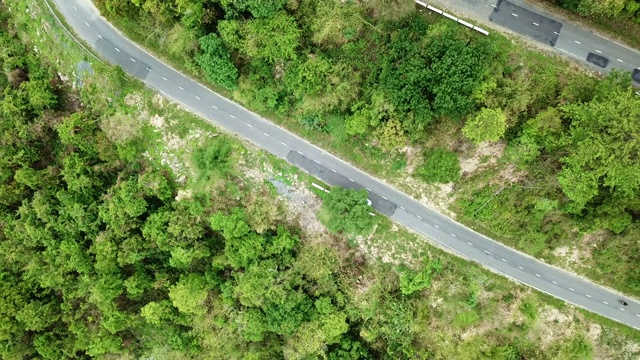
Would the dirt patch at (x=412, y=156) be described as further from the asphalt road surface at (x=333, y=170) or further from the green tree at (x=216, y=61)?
the green tree at (x=216, y=61)

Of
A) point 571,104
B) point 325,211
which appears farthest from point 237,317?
point 571,104

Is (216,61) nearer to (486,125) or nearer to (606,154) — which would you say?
(486,125)

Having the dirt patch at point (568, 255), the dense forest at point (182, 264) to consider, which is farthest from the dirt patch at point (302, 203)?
the dirt patch at point (568, 255)

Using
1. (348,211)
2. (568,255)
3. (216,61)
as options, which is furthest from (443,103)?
(216,61)

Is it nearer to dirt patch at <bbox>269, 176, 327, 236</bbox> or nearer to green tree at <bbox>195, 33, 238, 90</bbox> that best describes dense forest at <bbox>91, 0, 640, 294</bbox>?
green tree at <bbox>195, 33, 238, 90</bbox>

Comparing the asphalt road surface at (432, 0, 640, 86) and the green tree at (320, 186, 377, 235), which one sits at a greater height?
the asphalt road surface at (432, 0, 640, 86)

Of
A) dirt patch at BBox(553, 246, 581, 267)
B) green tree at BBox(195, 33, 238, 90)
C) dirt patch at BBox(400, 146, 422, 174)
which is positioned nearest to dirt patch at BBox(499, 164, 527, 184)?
dirt patch at BBox(400, 146, 422, 174)
